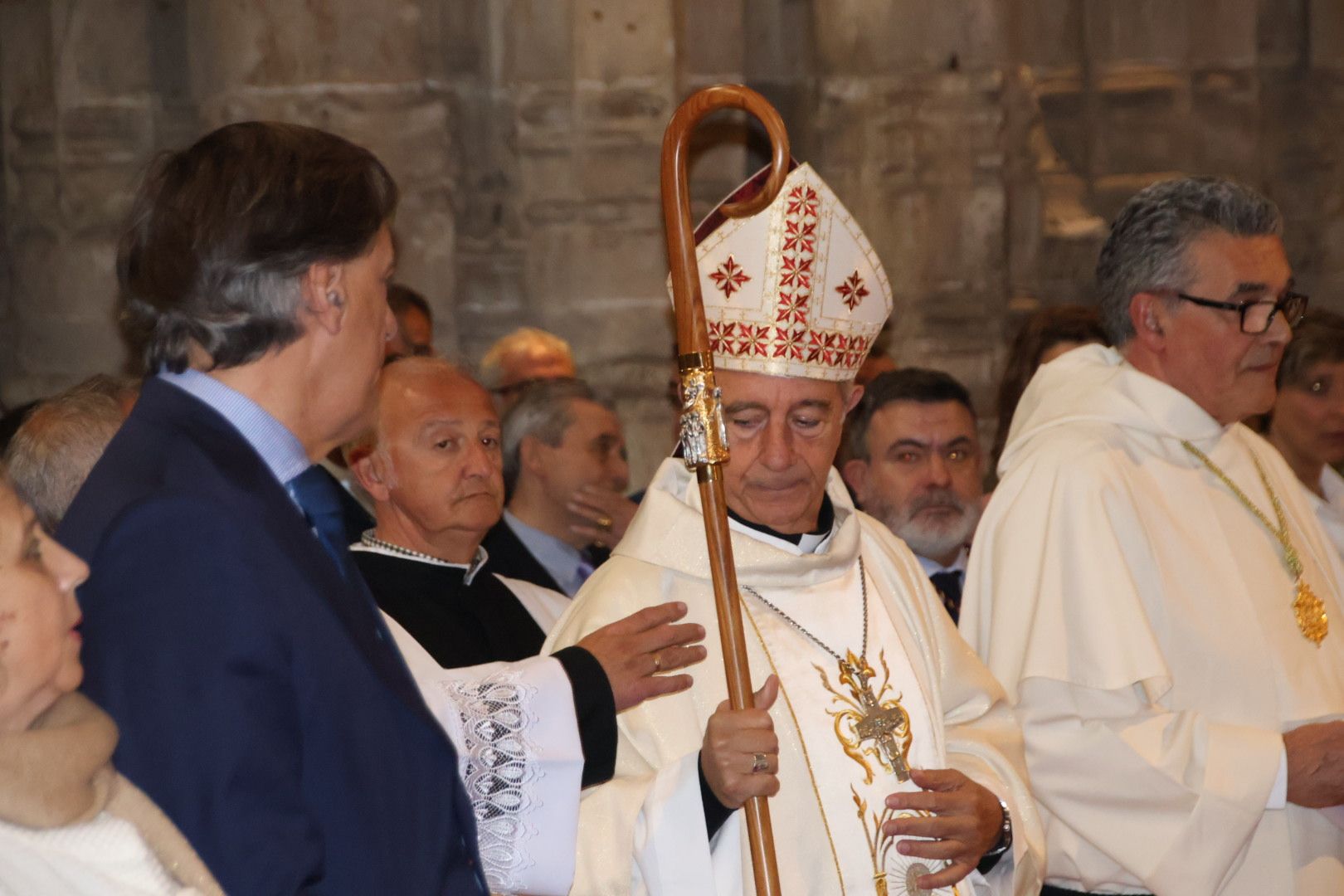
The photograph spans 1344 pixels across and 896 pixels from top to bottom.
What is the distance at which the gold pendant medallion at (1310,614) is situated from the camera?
3873mm

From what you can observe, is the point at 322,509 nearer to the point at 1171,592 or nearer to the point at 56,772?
the point at 56,772

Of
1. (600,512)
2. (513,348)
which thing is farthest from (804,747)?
(513,348)

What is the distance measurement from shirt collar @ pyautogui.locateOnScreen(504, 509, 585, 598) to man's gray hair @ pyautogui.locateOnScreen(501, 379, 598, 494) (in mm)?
164

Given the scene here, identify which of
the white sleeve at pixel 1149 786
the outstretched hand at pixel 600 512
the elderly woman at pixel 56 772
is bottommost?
the white sleeve at pixel 1149 786

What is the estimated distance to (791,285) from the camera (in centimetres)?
345

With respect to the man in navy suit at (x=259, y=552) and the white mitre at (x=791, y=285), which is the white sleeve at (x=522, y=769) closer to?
the man in navy suit at (x=259, y=552)

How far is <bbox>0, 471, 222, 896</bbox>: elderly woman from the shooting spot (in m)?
1.78

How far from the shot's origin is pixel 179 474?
2.03m

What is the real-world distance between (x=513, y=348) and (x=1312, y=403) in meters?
2.98

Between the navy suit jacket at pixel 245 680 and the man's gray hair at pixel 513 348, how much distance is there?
14.7ft

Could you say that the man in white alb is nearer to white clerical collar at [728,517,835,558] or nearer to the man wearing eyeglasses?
white clerical collar at [728,517,835,558]

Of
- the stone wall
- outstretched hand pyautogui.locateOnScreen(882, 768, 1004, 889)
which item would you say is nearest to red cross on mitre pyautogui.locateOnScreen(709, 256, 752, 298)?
outstretched hand pyautogui.locateOnScreen(882, 768, 1004, 889)

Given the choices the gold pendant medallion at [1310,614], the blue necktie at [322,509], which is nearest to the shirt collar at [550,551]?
the gold pendant medallion at [1310,614]

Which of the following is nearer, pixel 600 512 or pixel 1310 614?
pixel 1310 614
